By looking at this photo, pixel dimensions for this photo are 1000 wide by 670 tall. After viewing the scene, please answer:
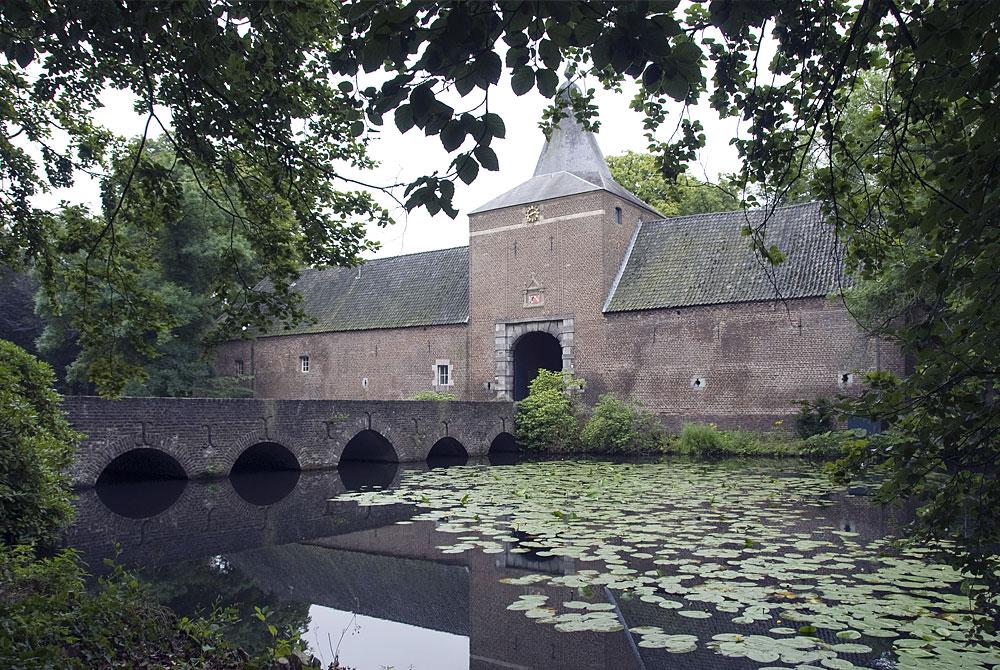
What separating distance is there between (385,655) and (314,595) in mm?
1584

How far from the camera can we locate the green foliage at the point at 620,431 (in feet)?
63.8

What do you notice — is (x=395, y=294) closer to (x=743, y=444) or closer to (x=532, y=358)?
(x=532, y=358)

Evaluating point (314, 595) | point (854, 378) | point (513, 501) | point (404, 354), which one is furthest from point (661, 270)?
point (314, 595)

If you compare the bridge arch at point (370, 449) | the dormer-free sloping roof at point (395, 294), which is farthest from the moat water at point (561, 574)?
the dormer-free sloping roof at point (395, 294)

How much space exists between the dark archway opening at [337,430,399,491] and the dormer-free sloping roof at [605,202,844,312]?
7.52 metres

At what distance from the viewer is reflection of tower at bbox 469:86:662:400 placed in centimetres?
2205

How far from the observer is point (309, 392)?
91.2 feet

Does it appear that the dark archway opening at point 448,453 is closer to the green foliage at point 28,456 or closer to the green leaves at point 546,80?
the green foliage at point 28,456

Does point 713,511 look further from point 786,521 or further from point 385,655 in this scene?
point 385,655

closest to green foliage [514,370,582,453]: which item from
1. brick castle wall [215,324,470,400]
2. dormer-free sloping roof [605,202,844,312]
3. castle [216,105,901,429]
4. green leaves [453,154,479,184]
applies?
castle [216,105,901,429]

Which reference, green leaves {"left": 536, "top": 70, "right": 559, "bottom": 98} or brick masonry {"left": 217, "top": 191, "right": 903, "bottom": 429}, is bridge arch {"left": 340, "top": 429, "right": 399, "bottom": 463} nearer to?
brick masonry {"left": 217, "top": 191, "right": 903, "bottom": 429}

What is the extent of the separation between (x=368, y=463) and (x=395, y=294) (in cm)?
1033

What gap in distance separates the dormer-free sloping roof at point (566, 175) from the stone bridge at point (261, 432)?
6.72 meters

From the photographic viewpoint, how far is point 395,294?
27281mm
